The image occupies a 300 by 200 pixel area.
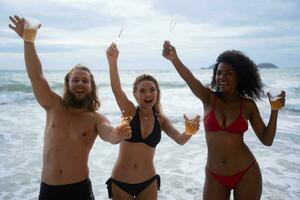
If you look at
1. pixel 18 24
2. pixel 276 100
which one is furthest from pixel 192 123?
pixel 18 24

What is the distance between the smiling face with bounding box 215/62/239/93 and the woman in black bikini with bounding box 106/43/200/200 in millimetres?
510

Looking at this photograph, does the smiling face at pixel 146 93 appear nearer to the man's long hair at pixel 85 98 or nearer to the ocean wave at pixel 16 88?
the man's long hair at pixel 85 98

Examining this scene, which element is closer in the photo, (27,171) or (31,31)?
(31,31)

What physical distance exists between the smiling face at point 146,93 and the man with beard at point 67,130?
0.61 meters

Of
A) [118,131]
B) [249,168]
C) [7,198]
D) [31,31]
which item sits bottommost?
[7,198]

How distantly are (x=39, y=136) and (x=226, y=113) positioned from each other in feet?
29.4

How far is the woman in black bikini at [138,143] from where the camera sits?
3.97 meters

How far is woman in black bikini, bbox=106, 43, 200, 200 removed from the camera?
397cm

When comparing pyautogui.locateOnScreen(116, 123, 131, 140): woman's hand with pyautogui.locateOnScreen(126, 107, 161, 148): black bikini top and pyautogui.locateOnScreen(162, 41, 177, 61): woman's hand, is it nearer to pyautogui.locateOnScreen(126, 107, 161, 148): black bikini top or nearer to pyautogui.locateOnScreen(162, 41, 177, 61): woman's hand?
pyautogui.locateOnScreen(126, 107, 161, 148): black bikini top

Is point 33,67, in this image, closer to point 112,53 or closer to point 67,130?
point 67,130

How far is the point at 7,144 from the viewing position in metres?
10.3

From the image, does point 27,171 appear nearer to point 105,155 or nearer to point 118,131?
point 105,155

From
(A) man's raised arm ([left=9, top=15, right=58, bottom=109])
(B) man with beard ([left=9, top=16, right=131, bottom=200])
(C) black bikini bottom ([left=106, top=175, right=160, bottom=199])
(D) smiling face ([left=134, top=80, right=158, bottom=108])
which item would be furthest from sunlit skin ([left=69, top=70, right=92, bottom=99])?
(C) black bikini bottom ([left=106, top=175, right=160, bottom=199])

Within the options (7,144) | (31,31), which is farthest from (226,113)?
(7,144)
